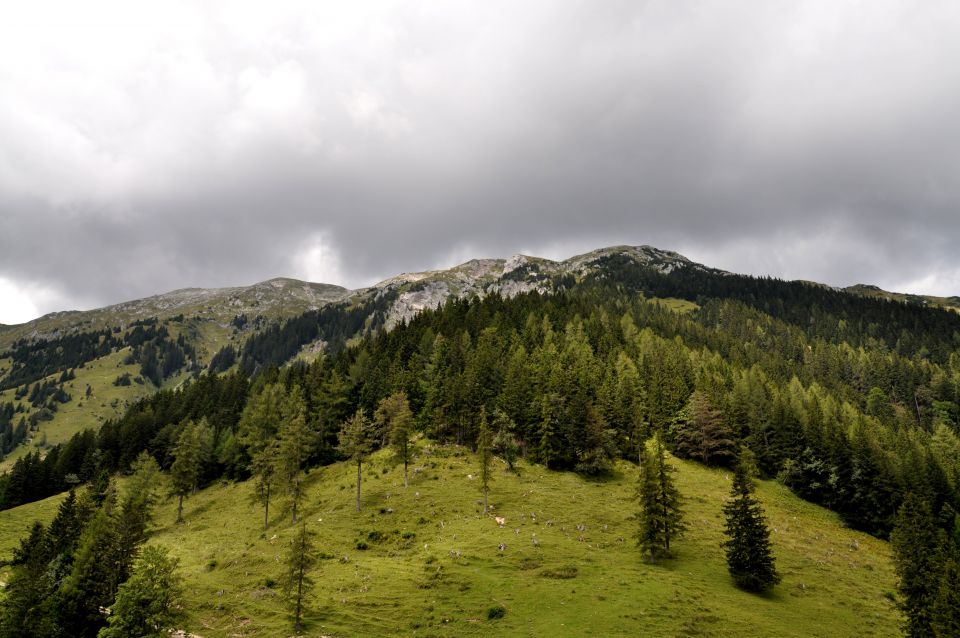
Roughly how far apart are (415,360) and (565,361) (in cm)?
3963

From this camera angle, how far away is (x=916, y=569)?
41594mm

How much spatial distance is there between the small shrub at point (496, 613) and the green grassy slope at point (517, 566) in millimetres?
575

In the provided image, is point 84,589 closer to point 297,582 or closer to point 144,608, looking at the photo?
point 144,608

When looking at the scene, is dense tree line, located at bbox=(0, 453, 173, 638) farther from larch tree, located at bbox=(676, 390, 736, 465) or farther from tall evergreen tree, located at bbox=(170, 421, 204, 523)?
larch tree, located at bbox=(676, 390, 736, 465)

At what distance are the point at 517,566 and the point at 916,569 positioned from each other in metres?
36.0

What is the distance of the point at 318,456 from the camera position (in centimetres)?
9662

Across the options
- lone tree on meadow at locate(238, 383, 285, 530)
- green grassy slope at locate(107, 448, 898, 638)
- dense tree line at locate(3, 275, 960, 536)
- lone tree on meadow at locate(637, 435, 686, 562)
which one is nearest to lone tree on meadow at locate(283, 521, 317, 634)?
green grassy slope at locate(107, 448, 898, 638)

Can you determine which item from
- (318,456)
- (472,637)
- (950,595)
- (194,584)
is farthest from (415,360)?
(950,595)

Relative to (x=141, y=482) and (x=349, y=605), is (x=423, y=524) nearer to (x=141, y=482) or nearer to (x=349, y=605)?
(x=349, y=605)

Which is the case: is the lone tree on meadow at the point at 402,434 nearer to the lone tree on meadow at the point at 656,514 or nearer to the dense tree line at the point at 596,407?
the dense tree line at the point at 596,407

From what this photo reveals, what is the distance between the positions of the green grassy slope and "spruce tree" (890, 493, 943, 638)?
410 centimetres

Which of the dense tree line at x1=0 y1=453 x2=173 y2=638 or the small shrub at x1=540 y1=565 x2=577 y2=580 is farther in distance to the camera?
the small shrub at x1=540 y1=565 x2=577 y2=580

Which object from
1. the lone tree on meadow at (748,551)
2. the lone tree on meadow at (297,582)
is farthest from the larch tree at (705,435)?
the lone tree on meadow at (297,582)

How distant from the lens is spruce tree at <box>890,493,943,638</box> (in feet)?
117
